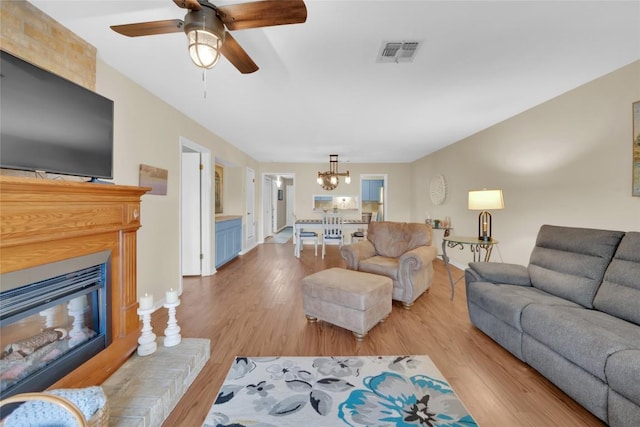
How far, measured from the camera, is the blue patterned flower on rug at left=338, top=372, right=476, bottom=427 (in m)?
1.41

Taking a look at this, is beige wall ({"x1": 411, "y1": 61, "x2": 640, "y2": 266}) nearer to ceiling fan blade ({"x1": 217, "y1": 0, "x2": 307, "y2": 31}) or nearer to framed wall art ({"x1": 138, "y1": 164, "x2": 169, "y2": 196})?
ceiling fan blade ({"x1": 217, "y1": 0, "x2": 307, "y2": 31})

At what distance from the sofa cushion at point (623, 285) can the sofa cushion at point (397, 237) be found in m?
1.64

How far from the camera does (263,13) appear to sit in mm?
1264

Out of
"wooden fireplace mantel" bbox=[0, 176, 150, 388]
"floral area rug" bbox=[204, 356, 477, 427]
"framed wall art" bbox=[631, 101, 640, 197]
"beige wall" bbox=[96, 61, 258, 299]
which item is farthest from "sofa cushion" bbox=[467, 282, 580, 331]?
"beige wall" bbox=[96, 61, 258, 299]

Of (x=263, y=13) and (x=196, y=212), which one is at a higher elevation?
(x=263, y=13)

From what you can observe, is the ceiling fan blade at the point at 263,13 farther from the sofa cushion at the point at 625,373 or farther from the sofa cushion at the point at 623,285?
the sofa cushion at the point at 623,285

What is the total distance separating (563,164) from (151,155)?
4505mm

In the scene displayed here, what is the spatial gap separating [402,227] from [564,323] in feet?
6.78

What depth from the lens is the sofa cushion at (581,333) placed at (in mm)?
1330

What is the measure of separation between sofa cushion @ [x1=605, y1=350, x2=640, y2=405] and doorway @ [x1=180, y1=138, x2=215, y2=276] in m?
4.36

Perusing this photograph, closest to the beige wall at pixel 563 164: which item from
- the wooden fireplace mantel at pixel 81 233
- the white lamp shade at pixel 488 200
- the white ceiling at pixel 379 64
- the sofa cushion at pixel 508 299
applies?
the white ceiling at pixel 379 64

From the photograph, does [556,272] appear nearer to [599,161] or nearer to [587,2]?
[599,161]

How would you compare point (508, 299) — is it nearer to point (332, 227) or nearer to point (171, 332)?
point (171, 332)

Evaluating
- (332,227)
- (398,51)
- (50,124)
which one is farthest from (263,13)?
(332,227)
